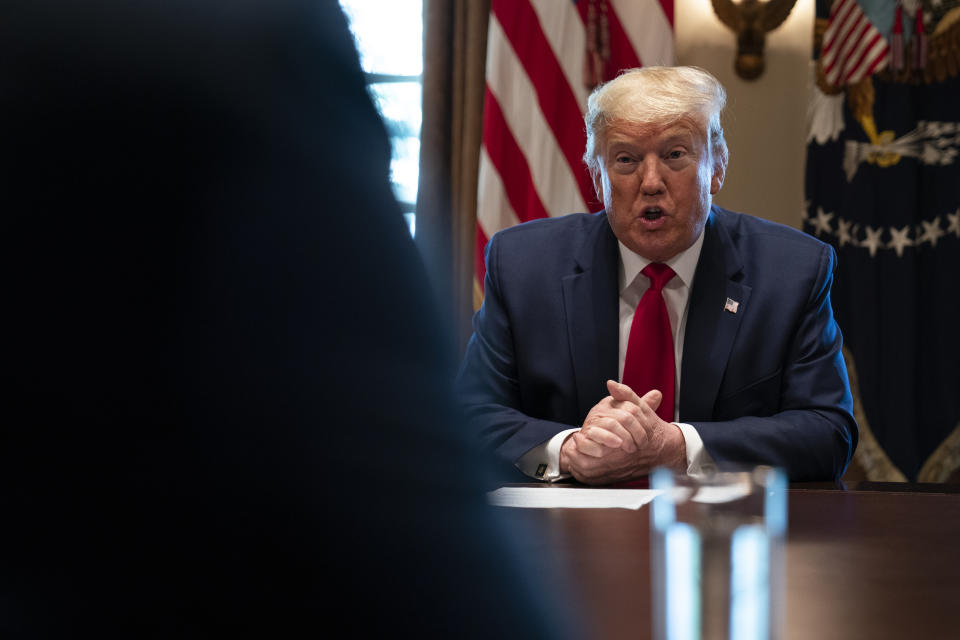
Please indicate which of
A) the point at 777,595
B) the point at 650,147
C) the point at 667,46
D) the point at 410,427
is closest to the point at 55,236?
the point at 410,427

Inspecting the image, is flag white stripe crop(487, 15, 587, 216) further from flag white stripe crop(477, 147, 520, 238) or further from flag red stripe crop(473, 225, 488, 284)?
flag red stripe crop(473, 225, 488, 284)

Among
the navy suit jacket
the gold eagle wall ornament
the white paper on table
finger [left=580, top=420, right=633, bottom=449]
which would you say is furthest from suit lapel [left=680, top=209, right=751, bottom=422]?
the gold eagle wall ornament

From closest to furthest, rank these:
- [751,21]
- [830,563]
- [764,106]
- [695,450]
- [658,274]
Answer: [830,563], [695,450], [658,274], [751,21], [764,106]

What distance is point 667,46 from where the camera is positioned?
12.2 ft

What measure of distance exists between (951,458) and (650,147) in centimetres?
215

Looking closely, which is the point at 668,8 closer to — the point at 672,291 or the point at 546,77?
the point at 546,77

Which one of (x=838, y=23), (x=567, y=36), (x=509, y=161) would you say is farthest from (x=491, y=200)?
(x=838, y=23)

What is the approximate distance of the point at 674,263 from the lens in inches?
91.6

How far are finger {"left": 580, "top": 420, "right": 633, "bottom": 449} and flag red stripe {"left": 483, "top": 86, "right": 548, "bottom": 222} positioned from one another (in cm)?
199

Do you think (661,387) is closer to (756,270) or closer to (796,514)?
(756,270)

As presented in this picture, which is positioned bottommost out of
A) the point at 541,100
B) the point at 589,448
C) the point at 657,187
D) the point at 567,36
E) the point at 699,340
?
the point at 589,448

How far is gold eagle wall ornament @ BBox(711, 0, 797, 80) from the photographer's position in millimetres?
3811

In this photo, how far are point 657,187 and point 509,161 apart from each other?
1510 mm

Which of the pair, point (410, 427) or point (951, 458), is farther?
point (951, 458)
